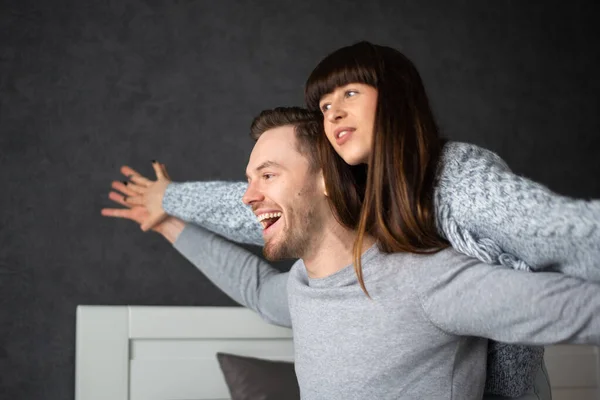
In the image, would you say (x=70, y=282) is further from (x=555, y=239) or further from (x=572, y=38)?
(x=572, y=38)

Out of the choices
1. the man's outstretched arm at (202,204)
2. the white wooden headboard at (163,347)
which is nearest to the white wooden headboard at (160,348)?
the white wooden headboard at (163,347)

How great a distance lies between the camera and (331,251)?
185 centimetres

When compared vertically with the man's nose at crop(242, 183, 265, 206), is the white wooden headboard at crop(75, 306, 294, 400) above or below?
below

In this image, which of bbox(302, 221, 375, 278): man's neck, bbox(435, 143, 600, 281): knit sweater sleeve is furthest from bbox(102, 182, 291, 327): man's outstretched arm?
bbox(435, 143, 600, 281): knit sweater sleeve

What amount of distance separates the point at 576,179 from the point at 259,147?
1.70 metres

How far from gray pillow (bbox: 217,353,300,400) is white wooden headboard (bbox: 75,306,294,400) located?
0.31ft

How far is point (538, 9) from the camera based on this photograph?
299cm

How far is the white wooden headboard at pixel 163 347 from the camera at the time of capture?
2260 mm

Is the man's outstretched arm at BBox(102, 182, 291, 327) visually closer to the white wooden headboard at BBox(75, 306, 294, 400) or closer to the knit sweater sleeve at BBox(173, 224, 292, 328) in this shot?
the knit sweater sleeve at BBox(173, 224, 292, 328)

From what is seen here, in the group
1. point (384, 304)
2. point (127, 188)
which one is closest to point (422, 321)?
point (384, 304)

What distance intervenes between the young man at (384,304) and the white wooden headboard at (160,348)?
1.67 feet

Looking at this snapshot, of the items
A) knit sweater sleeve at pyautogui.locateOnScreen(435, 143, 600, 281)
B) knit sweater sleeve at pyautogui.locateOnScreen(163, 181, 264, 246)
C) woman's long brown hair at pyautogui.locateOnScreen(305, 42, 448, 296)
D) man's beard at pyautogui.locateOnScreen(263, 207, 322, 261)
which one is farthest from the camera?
knit sweater sleeve at pyautogui.locateOnScreen(163, 181, 264, 246)

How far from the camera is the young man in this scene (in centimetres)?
145

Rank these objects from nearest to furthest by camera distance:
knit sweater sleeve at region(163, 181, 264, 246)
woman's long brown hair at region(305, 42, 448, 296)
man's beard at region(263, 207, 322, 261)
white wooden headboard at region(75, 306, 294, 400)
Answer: woman's long brown hair at region(305, 42, 448, 296) < man's beard at region(263, 207, 322, 261) < knit sweater sleeve at region(163, 181, 264, 246) < white wooden headboard at region(75, 306, 294, 400)
